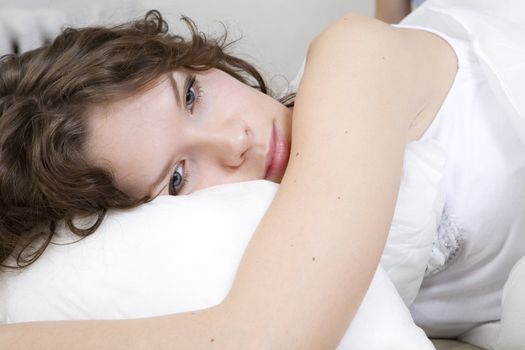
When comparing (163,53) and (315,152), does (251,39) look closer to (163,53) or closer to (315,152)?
(163,53)

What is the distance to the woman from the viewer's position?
0.68 metres

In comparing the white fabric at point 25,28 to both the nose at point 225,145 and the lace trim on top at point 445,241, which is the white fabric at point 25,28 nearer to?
the nose at point 225,145

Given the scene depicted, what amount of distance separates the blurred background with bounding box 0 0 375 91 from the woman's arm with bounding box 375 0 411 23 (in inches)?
6.5

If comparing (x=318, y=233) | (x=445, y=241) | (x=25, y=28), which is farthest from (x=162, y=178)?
(x=25, y=28)

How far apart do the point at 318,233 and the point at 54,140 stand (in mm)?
360

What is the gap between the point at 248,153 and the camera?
928mm

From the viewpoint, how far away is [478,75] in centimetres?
103

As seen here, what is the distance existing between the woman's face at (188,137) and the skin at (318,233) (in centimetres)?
11

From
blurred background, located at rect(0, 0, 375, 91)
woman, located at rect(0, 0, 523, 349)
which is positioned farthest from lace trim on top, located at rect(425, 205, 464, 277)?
blurred background, located at rect(0, 0, 375, 91)

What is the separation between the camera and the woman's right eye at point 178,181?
0.92m

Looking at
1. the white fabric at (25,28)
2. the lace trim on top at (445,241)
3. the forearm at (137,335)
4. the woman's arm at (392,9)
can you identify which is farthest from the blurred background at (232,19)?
the forearm at (137,335)

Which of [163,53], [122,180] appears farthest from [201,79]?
[122,180]

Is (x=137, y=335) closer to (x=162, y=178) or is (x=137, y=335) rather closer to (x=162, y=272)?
(x=162, y=272)

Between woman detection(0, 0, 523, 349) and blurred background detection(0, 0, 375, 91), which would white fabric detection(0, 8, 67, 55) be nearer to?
blurred background detection(0, 0, 375, 91)
